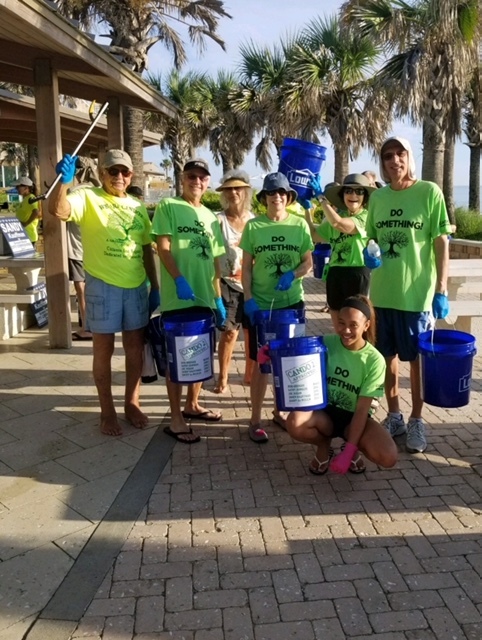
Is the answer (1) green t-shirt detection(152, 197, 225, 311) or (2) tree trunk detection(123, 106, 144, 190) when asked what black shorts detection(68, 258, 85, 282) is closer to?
(1) green t-shirt detection(152, 197, 225, 311)

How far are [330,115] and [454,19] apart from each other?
20.5ft

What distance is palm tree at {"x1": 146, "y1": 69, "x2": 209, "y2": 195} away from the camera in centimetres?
2752

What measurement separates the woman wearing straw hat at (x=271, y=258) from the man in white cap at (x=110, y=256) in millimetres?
733

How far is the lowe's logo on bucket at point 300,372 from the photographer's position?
3.17 meters

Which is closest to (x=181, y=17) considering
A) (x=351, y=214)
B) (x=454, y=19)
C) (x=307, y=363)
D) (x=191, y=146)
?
(x=454, y=19)

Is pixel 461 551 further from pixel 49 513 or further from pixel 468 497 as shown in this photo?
pixel 49 513

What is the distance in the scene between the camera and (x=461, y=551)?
9.00ft

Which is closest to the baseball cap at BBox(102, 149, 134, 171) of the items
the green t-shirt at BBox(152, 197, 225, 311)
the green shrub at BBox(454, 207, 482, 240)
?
the green t-shirt at BBox(152, 197, 225, 311)

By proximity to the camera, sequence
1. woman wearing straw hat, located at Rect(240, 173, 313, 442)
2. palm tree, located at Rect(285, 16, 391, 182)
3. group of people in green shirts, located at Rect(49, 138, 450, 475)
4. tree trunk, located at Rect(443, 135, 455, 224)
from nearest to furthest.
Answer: group of people in green shirts, located at Rect(49, 138, 450, 475), woman wearing straw hat, located at Rect(240, 173, 313, 442), tree trunk, located at Rect(443, 135, 455, 224), palm tree, located at Rect(285, 16, 391, 182)

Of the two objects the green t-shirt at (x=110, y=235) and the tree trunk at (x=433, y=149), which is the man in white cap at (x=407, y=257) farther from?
the tree trunk at (x=433, y=149)

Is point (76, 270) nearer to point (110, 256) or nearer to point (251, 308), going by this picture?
point (110, 256)

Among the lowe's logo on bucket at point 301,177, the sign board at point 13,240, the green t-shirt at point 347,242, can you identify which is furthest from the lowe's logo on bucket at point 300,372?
the sign board at point 13,240

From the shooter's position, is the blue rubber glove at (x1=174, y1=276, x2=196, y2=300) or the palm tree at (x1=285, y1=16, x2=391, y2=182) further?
the palm tree at (x1=285, y1=16, x2=391, y2=182)

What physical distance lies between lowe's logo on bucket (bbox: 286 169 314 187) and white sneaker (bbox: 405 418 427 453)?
→ 80.1 inches
